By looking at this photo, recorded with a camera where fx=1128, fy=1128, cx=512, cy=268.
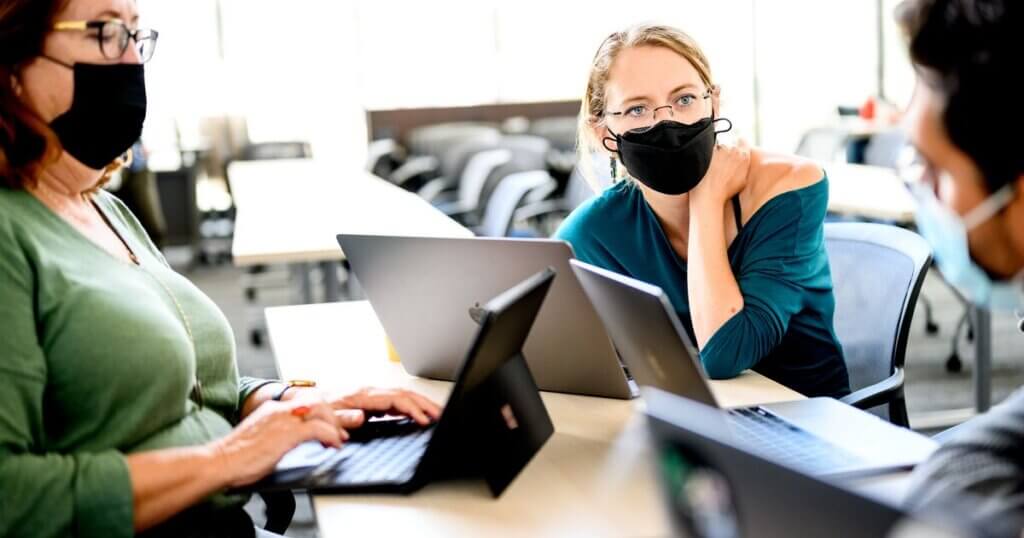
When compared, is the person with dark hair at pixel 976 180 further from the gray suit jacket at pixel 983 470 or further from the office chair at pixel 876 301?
the office chair at pixel 876 301

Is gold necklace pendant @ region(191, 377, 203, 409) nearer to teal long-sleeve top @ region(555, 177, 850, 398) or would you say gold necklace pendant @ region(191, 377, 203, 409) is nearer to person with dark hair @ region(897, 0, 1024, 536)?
teal long-sleeve top @ region(555, 177, 850, 398)

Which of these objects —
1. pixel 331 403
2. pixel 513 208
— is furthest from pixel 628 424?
pixel 513 208

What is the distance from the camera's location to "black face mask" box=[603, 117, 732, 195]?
6.48ft

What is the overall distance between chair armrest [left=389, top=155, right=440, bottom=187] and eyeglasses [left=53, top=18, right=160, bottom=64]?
16.4 feet

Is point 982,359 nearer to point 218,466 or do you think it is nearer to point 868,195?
point 868,195

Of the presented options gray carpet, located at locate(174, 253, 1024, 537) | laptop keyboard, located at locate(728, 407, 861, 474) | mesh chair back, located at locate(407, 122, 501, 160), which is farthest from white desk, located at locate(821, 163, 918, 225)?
mesh chair back, located at locate(407, 122, 501, 160)

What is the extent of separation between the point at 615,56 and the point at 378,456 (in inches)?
37.5

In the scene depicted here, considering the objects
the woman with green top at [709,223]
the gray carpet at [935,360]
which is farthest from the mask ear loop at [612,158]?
the gray carpet at [935,360]

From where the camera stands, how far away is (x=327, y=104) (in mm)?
9742

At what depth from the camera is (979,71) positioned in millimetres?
908

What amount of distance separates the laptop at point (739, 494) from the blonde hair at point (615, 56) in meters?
1.32

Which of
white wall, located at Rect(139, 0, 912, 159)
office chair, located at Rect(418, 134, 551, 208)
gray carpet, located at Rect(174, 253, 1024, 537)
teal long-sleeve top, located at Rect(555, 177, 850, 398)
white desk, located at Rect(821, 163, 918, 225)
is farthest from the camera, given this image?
white wall, located at Rect(139, 0, 912, 159)

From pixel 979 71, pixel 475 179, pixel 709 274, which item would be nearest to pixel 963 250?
pixel 979 71

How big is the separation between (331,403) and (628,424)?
0.43 m
